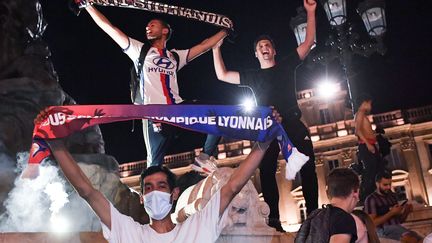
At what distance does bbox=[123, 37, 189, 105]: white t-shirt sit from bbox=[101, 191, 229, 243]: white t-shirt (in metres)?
2.75

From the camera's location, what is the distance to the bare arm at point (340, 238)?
11.1 feet

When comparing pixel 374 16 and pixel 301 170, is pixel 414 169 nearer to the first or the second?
pixel 374 16

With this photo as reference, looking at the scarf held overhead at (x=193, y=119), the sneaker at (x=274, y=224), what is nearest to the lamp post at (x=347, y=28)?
the sneaker at (x=274, y=224)

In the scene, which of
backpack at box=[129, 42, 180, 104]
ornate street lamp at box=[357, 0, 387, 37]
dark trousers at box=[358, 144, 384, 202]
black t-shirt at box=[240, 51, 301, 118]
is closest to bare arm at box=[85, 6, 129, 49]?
backpack at box=[129, 42, 180, 104]

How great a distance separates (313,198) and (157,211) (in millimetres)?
3199

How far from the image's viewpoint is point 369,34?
10.3 meters

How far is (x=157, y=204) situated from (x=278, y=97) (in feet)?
10.1

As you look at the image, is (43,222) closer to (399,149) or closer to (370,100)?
(370,100)

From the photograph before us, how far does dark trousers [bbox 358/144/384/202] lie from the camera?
8234mm

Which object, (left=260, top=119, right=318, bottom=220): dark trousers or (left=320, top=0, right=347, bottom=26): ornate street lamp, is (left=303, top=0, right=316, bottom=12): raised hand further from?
(left=320, top=0, right=347, bottom=26): ornate street lamp

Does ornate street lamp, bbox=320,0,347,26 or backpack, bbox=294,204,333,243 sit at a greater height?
ornate street lamp, bbox=320,0,347,26

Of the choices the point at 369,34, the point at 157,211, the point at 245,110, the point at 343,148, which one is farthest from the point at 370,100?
the point at 343,148

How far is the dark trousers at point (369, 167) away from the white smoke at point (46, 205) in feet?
20.5

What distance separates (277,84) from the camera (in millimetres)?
6012
